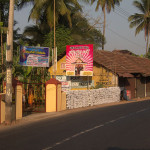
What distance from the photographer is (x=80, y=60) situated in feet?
80.7

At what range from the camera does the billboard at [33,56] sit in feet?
56.5

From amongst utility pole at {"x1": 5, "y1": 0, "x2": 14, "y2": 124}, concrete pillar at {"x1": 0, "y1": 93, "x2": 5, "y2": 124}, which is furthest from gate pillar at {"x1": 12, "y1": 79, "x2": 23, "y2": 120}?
utility pole at {"x1": 5, "y1": 0, "x2": 14, "y2": 124}

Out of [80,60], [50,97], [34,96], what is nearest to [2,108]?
[50,97]

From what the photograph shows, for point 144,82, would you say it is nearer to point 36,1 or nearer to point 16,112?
point 36,1

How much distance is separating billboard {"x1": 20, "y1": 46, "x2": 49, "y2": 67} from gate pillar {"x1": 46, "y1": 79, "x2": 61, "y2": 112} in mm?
1681

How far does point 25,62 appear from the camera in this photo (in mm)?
17297

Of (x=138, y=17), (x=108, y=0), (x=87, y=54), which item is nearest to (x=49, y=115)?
(x=87, y=54)

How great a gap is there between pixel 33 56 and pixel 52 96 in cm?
292

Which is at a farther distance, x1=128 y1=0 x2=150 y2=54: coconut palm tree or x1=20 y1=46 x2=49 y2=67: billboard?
x1=128 y1=0 x2=150 y2=54: coconut palm tree

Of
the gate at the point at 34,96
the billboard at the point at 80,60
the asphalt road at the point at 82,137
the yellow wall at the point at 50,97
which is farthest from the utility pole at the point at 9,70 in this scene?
the billboard at the point at 80,60

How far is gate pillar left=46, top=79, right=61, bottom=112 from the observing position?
16938 millimetres

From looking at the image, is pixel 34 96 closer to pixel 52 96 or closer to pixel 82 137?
pixel 52 96

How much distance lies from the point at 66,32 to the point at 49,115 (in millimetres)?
20225

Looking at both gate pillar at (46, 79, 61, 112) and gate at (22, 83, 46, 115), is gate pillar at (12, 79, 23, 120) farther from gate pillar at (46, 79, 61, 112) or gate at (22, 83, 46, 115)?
gate at (22, 83, 46, 115)
